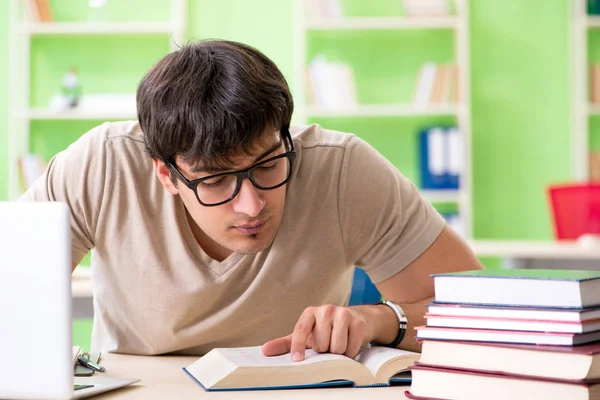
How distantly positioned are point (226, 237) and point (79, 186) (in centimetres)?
31

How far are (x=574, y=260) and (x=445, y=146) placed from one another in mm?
1417

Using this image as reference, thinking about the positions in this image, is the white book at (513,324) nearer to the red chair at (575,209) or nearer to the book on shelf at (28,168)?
the red chair at (575,209)

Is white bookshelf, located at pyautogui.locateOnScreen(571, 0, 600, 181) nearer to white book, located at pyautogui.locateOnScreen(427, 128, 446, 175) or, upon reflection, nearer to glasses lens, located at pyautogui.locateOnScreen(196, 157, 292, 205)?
white book, located at pyautogui.locateOnScreen(427, 128, 446, 175)

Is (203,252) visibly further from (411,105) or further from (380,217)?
(411,105)

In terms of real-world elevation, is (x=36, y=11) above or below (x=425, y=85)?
above

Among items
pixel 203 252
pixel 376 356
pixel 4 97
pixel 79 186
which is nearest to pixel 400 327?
pixel 376 356

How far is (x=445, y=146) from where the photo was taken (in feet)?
14.9

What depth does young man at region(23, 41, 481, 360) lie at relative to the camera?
146 cm

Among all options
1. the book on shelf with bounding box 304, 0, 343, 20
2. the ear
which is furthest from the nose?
the book on shelf with bounding box 304, 0, 343, 20

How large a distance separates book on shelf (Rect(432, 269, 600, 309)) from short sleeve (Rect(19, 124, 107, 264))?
0.77m

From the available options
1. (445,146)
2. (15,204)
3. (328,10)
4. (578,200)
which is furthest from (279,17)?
(15,204)

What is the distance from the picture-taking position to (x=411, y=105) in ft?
15.0

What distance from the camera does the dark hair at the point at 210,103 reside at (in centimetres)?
133

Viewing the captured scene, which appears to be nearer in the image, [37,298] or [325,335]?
[37,298]
